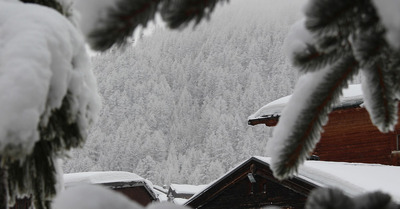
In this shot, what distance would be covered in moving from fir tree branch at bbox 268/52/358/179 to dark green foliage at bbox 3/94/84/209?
2.71ft

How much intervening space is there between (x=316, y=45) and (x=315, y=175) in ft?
32.4

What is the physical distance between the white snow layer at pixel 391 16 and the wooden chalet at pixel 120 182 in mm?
21048

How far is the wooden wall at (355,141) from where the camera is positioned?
13.7 metres

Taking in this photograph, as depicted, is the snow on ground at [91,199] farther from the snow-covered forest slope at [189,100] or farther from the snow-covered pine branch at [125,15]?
the snow-covered forest slope at [189,100]

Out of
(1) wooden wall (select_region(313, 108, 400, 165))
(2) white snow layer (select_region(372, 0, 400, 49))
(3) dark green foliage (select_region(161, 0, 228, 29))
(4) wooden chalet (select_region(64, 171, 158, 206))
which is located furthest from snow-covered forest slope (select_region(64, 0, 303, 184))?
(2) white snow layer (select_region(372, 0, 400, 49))

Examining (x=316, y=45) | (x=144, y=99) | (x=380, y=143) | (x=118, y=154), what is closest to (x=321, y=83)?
(x=316, y=45)

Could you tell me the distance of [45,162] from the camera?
6.70 feet

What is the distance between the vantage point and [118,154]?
104562mm

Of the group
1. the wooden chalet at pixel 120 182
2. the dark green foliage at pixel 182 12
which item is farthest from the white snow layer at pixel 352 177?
the wooden chalet at pixel 120 182

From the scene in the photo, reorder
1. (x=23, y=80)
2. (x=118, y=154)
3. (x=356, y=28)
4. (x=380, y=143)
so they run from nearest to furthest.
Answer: (x=356, y=28) < (x=23, y=80) < (x=380, y=143) < (x=118, y=154)

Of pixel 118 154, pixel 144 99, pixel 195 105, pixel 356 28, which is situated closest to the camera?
pixel 356 28

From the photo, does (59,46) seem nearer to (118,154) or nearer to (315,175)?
(315,175)

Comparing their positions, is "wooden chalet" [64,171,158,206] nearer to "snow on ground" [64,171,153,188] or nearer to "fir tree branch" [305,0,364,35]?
"snow on ground" [64,171,153,188]

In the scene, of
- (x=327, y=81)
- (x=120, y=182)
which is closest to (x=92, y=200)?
(x=327, y=81)
